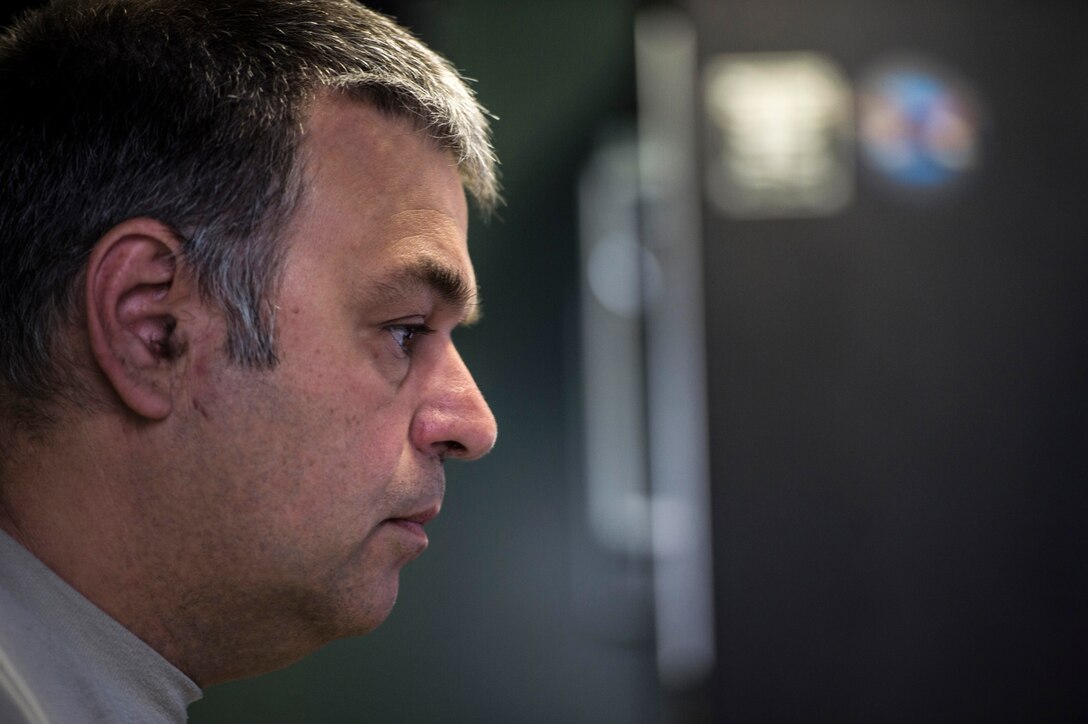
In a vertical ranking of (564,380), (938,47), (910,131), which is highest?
(938,47)

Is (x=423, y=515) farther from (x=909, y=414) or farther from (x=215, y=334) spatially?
(x=909, y=414)

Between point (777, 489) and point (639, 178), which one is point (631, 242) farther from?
point (777, 489)

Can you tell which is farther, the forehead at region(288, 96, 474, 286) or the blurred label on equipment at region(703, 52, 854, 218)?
the blurred label on equipment at region(703, 52, 854, 218)

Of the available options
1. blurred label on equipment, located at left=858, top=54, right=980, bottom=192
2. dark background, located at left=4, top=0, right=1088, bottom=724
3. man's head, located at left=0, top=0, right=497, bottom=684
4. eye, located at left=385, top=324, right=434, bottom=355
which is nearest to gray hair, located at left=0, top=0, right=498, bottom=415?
man's head, located at left=0, top=0, right=497, bottom=684

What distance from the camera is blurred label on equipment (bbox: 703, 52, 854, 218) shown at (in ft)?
8.24

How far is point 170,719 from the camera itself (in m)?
0.85

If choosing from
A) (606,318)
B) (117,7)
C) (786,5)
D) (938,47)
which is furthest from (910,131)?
(117,7)

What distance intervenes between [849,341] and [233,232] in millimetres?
1881

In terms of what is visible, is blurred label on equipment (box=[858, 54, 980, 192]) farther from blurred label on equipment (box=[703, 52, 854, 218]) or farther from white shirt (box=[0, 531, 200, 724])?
white shirt (box=[0, 531, 200, 724])

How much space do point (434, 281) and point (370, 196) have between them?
82 millimetres

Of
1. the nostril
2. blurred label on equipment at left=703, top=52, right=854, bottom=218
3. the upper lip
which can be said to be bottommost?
the upper lip

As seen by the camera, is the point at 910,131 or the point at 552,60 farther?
the point at 552,60

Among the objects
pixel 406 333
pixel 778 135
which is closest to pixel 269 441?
pixel 406 333

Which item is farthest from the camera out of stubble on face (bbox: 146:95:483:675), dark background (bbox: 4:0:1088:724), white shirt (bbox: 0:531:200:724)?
dark background (bbox: 4:0:1088:724)
